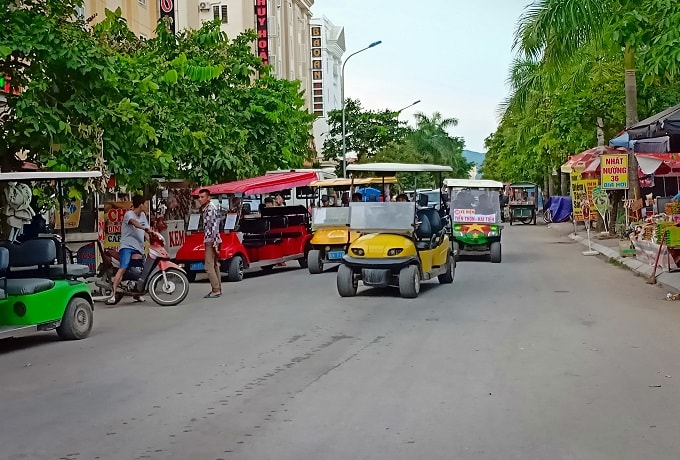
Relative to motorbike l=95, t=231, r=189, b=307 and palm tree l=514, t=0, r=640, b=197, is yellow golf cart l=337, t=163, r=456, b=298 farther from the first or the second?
palm tree l=514, t=0, r=640, b=197

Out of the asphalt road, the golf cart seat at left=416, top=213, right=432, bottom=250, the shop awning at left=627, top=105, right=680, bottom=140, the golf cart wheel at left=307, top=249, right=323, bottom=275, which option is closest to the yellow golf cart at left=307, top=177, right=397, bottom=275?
the golf cart wheel at left=307, top=249, right=323, bottom=275

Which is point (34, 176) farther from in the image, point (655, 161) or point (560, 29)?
point (655, 161)

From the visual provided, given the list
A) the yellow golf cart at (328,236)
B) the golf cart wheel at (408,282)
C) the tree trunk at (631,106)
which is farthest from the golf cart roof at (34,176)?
the tree trunk at (631,106)

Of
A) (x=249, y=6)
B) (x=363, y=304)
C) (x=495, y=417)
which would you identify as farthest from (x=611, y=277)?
(x=249, y=6)

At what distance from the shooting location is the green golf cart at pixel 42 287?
11070 millimetres

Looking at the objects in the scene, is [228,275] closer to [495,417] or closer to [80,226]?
[80,226]

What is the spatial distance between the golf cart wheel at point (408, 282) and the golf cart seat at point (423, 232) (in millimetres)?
812

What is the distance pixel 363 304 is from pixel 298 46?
6131cm

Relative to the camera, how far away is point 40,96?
51.1ft

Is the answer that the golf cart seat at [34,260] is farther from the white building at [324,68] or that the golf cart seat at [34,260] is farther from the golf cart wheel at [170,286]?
the white building at [324,68]

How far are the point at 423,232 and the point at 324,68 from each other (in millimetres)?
71830

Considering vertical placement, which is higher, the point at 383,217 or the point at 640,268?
the point at 383,217

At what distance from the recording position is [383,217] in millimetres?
16297

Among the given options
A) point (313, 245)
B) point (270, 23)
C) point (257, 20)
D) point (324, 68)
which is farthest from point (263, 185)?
point (324, 68)
